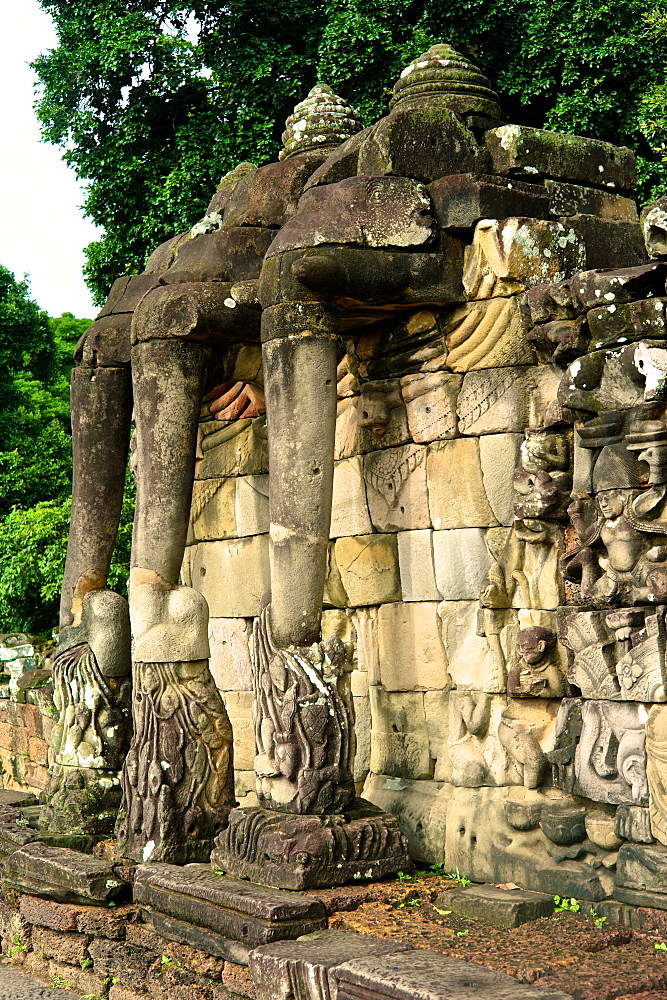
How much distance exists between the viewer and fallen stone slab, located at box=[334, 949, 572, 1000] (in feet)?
13.3

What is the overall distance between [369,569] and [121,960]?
8.04 feet

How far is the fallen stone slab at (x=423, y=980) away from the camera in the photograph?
4.07m

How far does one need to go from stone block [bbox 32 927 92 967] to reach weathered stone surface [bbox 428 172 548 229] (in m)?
4.37

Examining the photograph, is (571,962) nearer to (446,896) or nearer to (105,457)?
(446,896)

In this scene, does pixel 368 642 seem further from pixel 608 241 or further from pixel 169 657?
pixel 608 241

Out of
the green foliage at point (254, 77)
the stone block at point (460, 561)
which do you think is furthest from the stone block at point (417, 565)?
the green foliage at point (254, 77)

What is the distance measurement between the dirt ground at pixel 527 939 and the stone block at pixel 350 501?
2020mm

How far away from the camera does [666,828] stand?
4.74 metres

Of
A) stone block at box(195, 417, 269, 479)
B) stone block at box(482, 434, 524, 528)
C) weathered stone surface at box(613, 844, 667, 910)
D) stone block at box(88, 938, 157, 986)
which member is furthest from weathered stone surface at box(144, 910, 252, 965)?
stone block at box(195, 417, 269, 479)

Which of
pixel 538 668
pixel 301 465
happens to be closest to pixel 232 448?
pixel 301 465

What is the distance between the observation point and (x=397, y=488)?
21.3 feet

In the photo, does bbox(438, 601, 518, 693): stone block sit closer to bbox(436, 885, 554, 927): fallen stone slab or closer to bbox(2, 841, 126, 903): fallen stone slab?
bbox(436, 885, 554, 927): fallen stone slab

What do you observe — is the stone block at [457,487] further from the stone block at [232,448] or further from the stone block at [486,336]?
the stone block at [232,448]

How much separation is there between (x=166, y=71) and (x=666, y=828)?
41.1 ft
